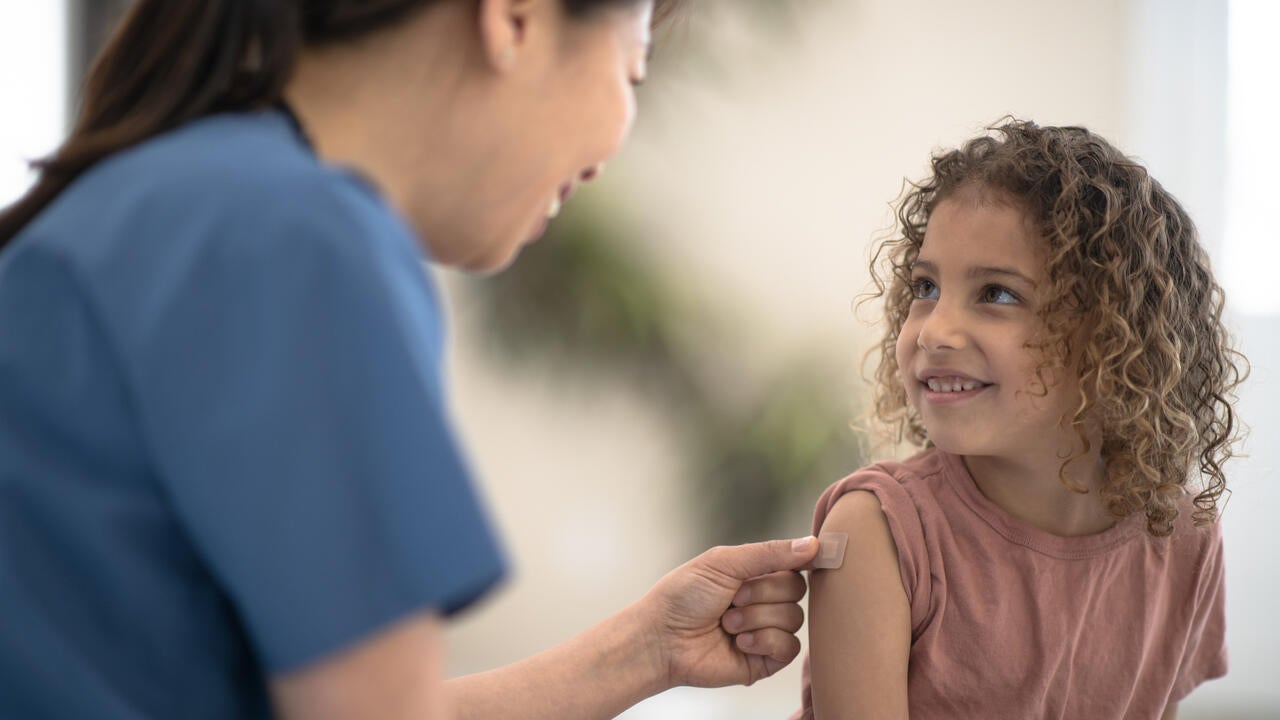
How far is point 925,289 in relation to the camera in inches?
51.6

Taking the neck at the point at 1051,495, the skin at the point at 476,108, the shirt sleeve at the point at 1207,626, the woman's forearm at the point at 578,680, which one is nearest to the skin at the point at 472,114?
the skin at the point at 476,108

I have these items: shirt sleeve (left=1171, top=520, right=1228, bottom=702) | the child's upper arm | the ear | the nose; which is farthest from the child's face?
the ear

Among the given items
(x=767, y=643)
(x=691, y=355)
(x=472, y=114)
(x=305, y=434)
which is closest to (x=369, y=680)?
(x=305, y=434)

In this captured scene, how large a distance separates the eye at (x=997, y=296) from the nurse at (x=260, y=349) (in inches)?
26.2

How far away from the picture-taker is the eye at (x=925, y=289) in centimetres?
129

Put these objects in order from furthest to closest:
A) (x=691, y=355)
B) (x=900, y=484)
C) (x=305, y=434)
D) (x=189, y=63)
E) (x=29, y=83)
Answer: (x=691, y=355) < (x=29, y=83) < (x=900, y=484) < (x=189, y=63) < (x=305, y=434)

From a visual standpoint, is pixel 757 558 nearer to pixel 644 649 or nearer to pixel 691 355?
pixel 644 649

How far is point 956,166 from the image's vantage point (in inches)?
51.4

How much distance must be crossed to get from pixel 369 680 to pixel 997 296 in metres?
0.94

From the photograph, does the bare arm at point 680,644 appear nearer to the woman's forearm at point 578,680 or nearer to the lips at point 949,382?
the woman's forearm at point 578,680

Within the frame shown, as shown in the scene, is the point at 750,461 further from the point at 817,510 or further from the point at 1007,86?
the point at 817,510

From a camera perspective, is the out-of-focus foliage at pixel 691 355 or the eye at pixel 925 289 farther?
the out-of-focus foliage at pixel 691 355

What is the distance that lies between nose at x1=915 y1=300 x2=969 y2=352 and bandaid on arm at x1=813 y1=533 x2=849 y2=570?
232 millimetres

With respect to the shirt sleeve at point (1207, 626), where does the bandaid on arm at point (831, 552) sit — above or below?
above
